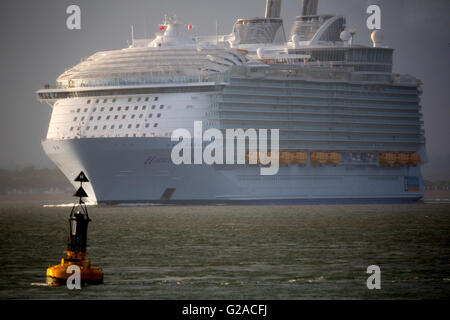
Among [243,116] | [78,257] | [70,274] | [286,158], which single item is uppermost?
[243,116]

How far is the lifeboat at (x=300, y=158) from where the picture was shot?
12038 cm

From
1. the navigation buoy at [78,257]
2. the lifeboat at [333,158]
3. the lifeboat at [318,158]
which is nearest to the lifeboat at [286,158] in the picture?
the lifeboat at [318,158]

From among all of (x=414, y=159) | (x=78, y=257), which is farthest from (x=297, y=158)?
(x=78, y=257)

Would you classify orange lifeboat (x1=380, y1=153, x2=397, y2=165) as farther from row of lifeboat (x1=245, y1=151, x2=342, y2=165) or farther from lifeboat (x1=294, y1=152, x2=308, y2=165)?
lifeboat (x1=294, y1=152, x2=308, y2=165)

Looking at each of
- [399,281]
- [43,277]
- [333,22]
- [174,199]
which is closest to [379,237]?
[399,281]

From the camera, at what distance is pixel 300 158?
396 ft

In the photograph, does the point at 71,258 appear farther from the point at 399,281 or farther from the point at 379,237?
the point at 379,237

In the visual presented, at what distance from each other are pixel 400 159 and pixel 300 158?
57.9 feet

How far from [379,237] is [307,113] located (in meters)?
56.9

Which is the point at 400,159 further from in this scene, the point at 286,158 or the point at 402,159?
the point at 286,158

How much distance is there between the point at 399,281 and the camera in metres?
44.3

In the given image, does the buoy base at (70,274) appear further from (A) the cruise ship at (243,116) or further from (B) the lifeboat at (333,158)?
(B) the lifeboat at (333,158)

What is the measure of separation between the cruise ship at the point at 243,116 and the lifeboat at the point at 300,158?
0.13 metres

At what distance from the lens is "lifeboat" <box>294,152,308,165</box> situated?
120 metres
